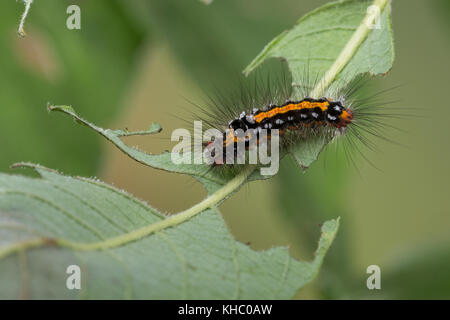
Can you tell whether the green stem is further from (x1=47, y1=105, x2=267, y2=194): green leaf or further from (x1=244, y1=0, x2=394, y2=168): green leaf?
(x1=47, y1=105, x2=267, y2=194): green leaf

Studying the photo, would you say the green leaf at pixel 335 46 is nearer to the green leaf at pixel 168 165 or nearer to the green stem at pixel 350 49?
the green stem at pixel 350 49

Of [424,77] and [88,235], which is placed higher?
[424,77]

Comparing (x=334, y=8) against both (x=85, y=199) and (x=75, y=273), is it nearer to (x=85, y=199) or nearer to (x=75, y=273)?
(x=85, y=199)

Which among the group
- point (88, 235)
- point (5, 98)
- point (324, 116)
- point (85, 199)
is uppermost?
point (5, 98)

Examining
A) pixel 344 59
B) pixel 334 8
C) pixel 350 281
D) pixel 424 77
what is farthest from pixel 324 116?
pixel 424 77

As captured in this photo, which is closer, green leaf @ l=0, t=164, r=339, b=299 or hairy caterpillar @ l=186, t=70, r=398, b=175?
green leaf @ l=0, t=164, r=339, b=299

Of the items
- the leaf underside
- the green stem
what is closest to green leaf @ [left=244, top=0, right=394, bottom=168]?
the green stem
